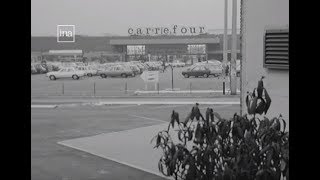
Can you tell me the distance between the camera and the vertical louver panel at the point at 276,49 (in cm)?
484

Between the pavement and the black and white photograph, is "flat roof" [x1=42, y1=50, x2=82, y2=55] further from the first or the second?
the pavement

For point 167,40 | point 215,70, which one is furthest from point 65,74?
point 167,40

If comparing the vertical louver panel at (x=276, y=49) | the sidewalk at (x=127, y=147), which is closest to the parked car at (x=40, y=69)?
the sidewalk at (x=127, y=147)

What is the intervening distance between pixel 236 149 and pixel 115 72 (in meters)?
45.1

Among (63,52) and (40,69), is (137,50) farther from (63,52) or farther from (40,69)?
(40,69)

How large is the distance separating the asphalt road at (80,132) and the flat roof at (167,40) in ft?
171

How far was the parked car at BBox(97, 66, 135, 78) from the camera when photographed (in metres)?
48.4

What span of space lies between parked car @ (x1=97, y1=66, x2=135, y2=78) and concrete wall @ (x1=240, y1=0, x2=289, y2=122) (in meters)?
43.2

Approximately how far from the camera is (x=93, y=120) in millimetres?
17359

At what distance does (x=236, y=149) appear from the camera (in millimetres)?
3547

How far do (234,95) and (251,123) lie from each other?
79.6 ft
